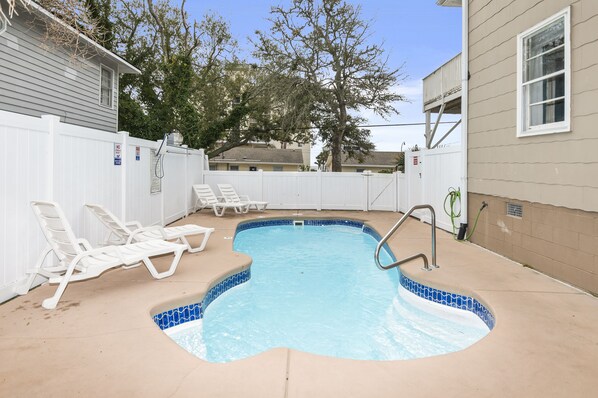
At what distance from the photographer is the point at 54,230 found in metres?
3.78

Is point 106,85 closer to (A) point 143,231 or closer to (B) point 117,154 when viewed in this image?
(B) point 117,154

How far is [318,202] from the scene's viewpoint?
12852 millimetres

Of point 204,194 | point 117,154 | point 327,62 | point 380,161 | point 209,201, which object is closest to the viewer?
point 117,154

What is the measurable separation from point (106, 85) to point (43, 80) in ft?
9.60

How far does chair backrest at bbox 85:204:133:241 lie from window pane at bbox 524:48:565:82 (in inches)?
226

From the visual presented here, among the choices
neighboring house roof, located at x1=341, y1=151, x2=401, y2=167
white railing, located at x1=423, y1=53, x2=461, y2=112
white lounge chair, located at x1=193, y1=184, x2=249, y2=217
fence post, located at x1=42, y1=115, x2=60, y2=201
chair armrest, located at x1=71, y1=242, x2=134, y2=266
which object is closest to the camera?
chair armrest, located at x1=71, y1=242, x2=134, y2=266

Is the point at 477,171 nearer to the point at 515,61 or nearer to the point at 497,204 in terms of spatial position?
the point at 497,204

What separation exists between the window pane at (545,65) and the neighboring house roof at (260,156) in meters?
29.3

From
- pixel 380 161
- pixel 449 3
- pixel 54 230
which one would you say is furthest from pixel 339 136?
pixel 380 161

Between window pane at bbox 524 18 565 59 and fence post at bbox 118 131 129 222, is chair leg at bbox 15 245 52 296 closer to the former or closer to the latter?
fence post at bbox 118 131 129 222

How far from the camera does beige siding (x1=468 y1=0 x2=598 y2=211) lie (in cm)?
387

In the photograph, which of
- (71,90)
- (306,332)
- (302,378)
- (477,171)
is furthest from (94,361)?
(71,90)

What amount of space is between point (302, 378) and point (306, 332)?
1658 mm

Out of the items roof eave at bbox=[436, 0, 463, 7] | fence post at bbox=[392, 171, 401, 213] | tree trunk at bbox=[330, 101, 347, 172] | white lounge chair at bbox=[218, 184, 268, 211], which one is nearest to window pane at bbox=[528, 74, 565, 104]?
roof eave at bbox=[436, 0, 463, 7]
